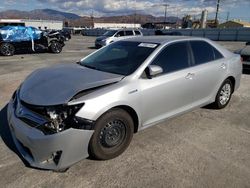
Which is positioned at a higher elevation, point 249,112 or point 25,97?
point 25,97

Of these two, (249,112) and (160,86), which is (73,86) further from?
(249,112)

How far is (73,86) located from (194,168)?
6.08 ft

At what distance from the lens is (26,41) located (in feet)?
52.6

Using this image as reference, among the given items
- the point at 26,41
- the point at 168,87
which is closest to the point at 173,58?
the point at 168,87

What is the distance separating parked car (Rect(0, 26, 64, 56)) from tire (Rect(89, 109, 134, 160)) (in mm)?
13902

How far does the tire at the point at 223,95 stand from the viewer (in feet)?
17.0

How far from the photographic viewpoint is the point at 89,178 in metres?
3.03

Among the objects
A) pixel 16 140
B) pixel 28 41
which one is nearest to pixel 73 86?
pixel 16 140

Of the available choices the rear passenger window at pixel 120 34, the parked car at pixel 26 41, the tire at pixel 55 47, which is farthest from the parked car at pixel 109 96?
the rear passenger window at pixel 120 34

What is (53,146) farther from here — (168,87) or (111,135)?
(168,87)

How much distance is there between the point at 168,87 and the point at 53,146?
6.32 ft

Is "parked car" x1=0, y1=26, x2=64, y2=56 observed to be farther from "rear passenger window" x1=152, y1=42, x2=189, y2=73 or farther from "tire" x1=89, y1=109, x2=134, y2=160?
"tire" x1=89, y1=109, x2=134, y2=160

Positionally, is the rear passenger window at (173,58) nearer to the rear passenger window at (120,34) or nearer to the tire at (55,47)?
Result: the tire at (55,47)

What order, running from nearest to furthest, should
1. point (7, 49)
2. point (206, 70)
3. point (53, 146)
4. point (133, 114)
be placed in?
point (53, 146)
point (133, 114)
point (206, 70)
point (7, 49)
